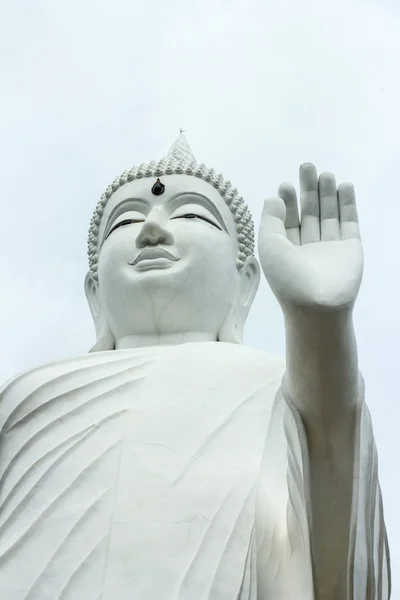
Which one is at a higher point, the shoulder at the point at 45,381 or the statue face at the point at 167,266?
the statue face at the point at 167,266

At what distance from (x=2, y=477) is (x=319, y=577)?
170 cm

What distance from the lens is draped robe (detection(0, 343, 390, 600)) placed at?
207 inches

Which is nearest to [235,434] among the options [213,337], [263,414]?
[263,414]

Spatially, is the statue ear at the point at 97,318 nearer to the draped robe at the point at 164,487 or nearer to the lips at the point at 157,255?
the lips at the point at 157,255

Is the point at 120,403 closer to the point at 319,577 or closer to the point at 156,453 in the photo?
the point at 156,453

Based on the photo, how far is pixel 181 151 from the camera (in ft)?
27.7

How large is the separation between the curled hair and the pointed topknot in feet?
0.71

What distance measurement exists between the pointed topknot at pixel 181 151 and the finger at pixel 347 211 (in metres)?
2.60

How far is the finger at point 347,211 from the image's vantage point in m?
5.48

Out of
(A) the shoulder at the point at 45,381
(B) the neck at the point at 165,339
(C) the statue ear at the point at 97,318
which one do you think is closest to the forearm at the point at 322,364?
(A) the shoulder at the point at 45,381

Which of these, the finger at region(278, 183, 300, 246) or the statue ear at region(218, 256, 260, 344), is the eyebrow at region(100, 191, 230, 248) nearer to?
the statue ear at region(218, 256, 260, 344)

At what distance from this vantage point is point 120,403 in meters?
6.21

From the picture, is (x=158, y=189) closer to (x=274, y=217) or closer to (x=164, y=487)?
(x=274, y=217)

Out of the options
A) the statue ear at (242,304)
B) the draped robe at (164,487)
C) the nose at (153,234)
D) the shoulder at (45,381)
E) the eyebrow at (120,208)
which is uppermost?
the eyebrow at (120,208)
